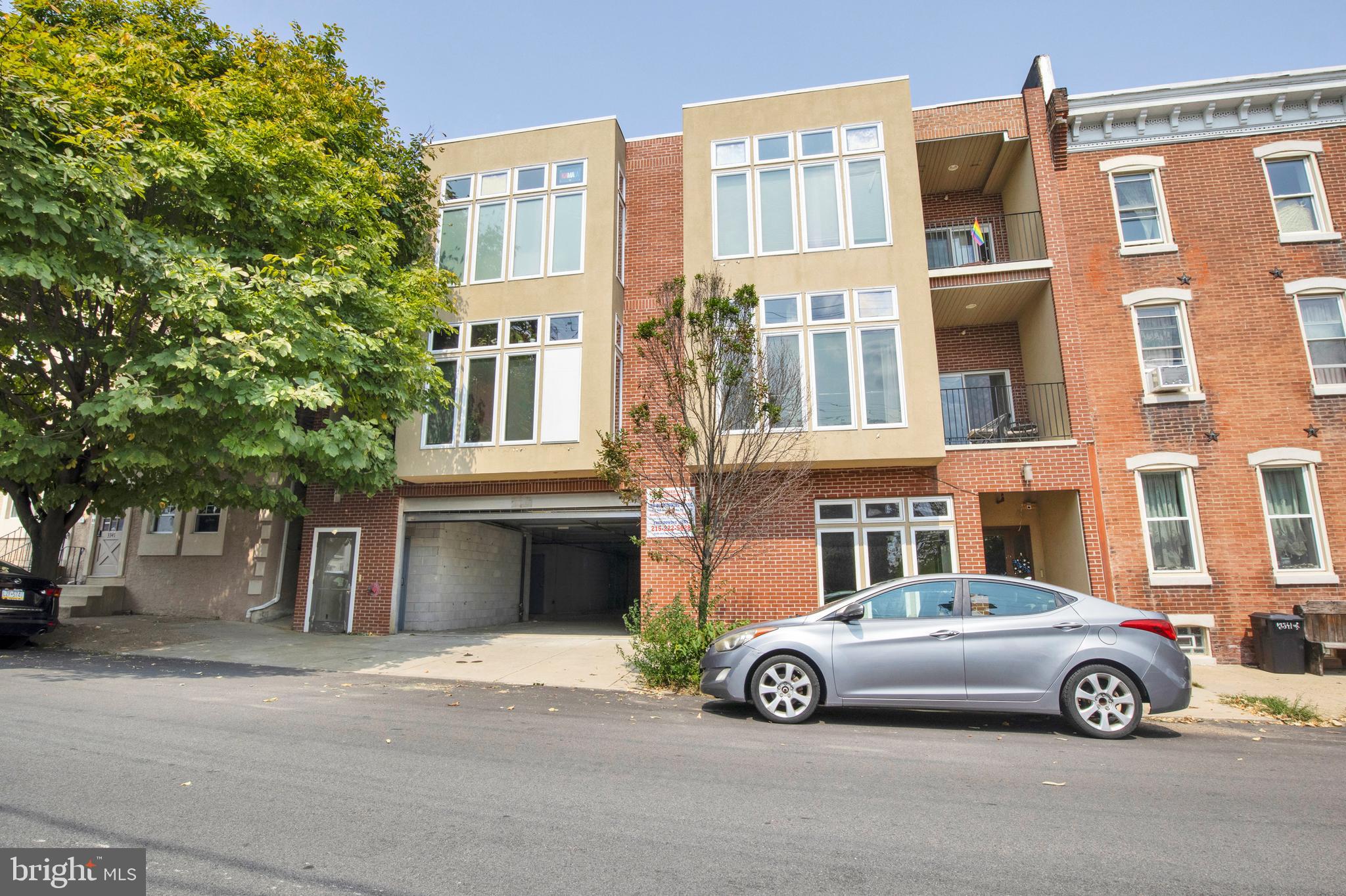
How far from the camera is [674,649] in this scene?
29.2 feet

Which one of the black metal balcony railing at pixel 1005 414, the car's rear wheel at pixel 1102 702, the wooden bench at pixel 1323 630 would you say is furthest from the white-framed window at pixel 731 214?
the wooden bench at pixel 1323 630

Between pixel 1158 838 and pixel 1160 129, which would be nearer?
pixel 1158 838

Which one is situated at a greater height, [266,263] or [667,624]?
[266,263]

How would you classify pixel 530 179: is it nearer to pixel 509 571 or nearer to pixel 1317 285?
pixel 509 571

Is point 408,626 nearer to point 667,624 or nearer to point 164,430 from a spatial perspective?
point 164,430

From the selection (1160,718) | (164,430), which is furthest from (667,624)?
(164,430)

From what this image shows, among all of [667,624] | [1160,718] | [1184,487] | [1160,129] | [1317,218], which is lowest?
[1160,718]

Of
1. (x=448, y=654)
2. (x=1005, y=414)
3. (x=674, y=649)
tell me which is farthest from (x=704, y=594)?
(x=1005, y=414)

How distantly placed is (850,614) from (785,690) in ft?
3.31

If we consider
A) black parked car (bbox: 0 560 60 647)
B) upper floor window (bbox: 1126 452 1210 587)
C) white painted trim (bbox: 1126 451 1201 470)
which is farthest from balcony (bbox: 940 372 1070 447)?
black parked car (bbox: 0 560 60 647)

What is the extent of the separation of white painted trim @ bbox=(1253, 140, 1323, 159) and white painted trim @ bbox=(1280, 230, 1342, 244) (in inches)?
64.0

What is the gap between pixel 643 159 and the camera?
1489 centimetres

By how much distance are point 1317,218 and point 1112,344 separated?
180 inches

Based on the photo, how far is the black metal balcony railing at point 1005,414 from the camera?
12539mm
